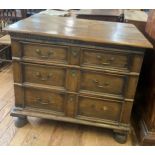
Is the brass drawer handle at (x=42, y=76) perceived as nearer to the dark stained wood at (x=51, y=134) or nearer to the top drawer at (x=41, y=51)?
the top drawer at (x=41, y=51)

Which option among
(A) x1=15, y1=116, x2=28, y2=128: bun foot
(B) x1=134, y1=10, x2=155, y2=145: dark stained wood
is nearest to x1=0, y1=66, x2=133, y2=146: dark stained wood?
(A) x1=15, y1=116, x2=28, y2=128: bun foot

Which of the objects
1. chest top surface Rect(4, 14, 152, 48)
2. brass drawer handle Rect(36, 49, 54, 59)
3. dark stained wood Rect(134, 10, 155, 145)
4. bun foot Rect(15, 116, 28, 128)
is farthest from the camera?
bun foot Rect(15, 116, 28, 128)

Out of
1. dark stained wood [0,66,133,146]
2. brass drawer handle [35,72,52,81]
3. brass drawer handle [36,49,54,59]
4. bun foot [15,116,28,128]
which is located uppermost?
brass drawer handle [36,49,54,59]

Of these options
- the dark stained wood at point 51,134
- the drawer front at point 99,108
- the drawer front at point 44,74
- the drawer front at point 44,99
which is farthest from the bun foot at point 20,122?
the drawer front at point 99,108

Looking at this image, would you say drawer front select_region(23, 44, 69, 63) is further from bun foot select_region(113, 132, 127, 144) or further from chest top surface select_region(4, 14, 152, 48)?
bun foot select_region(113, 132, 127, 144)

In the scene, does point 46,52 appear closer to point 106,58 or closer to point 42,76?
point 42,76

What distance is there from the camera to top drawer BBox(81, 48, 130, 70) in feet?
4.19

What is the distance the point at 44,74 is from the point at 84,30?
391 mm

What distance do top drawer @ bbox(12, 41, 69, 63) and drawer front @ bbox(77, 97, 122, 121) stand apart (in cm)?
33

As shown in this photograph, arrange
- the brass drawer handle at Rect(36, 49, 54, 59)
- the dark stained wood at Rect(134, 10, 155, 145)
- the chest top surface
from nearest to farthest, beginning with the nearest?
the chest top surface → the brass drawer handle at Rect(36, 49, 54, 59) → the dark stained wood at Rect(134, 10, 155, 145)

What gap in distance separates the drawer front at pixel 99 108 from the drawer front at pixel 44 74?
7.8 inches

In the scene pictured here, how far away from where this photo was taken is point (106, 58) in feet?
4.25

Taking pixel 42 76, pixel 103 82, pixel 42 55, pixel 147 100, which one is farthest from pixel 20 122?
pixel 147 100

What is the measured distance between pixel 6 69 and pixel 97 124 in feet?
4.96
